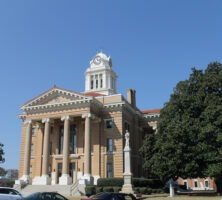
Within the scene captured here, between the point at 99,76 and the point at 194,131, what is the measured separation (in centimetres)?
3359

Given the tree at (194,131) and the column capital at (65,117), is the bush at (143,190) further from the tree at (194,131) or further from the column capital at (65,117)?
the column capital at (65,117)

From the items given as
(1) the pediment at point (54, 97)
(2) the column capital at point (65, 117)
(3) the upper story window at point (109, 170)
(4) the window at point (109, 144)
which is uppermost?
(1) the pediment at point (54, 97)

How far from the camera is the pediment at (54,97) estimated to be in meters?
38.5

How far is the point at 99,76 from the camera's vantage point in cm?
A: 5934

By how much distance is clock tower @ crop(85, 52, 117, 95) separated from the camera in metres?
58.2

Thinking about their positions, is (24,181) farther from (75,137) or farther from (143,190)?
(143,190)

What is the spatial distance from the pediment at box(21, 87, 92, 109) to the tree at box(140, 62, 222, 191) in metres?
12.8

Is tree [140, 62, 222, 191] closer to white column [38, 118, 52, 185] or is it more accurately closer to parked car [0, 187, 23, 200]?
white column [38, 118, 52, 185]

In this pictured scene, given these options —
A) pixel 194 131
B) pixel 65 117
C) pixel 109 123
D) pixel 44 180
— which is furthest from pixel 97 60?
pixel 194 131

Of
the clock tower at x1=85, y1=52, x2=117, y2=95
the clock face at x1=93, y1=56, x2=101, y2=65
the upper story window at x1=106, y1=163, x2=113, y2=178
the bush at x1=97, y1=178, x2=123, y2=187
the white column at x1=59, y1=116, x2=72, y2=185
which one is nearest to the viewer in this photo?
the bush at x1=97, y1=178, x2=123, y2=187

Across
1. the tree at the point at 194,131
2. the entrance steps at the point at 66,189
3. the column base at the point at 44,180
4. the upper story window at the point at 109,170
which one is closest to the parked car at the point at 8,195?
the entrance steps at the point at 66,189

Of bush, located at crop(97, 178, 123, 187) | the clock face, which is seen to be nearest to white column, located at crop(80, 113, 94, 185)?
bush, located at crop(97, 178, 123, 187)

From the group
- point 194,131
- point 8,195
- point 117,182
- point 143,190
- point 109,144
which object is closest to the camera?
point 8,195

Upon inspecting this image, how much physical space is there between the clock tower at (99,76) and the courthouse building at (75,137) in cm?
1505
